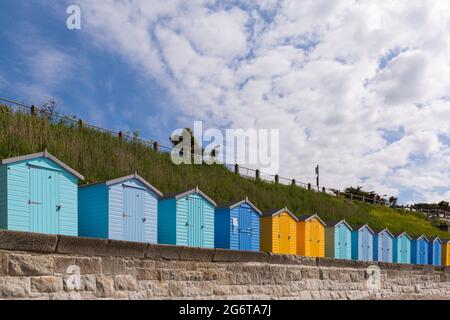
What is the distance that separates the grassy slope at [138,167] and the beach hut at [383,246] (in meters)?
5.97

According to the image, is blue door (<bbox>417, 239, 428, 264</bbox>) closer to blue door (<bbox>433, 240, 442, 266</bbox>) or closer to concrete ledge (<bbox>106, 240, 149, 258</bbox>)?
blue door (<bbox>433, 240, 442, 266</bbox>)

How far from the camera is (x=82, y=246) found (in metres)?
8.45

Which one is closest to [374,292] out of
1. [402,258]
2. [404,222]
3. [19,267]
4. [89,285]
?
[402,258]

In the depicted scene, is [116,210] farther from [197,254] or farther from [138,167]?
[138,167]

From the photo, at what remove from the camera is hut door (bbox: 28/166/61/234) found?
1105 centimetres

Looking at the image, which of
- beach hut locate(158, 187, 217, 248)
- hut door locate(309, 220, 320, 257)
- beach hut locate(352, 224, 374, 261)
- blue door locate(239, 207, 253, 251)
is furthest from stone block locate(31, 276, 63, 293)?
beach hut locate(352, 224, 374, 261)

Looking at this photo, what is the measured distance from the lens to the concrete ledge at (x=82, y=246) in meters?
8.19

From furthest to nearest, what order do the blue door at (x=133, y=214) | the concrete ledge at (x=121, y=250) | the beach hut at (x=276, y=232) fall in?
1. the beach hut at (x=276, y=232)
2. the blue door at (x=133, y=214)
3. the concrete ledge at (x=121, y=250)

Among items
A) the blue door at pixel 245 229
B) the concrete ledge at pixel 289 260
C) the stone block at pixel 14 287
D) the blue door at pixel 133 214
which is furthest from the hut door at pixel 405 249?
the stone block at pixel 14 287

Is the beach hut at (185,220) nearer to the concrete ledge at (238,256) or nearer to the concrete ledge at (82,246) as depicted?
the concrete ledge at (238,256)

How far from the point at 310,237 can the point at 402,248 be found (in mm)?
8449

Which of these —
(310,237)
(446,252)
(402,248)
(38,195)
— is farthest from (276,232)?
(446,252)
